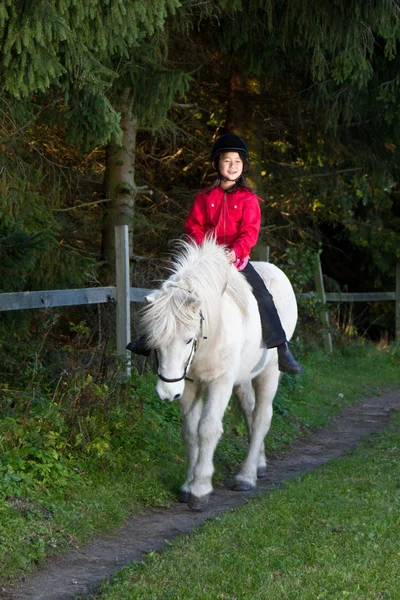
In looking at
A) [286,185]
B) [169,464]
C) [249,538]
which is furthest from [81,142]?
[286,185]

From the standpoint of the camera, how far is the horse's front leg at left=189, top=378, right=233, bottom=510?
6.05 m

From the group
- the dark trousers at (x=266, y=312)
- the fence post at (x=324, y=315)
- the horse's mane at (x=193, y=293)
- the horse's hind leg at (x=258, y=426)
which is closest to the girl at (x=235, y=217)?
the dark trousers at (x=266, y=312)

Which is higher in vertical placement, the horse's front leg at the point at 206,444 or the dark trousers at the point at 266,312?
the dark trousers at the point at 266,312

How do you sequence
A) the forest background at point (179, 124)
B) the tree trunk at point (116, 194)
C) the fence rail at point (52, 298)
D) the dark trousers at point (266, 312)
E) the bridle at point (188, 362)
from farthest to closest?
the tree trunk at point (116, 194) < the dark trousers at point (266, 312) < the fence rail at point (52, 298) < the forest background at point (179, 124) < the bridle at point (188, 362)

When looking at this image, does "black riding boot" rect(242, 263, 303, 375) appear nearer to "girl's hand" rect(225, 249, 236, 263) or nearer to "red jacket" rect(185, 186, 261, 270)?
"red jacket" rect(185, 186, 261, 270)

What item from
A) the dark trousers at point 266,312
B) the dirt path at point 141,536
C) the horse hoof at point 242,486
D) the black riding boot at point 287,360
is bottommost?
the dirt path at point 141,536

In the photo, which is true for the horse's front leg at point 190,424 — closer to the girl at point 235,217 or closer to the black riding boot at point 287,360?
the girl at point 235,217

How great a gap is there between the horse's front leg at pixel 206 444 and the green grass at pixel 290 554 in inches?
15.8

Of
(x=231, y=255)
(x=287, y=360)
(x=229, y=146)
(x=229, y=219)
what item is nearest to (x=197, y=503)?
(x=287, y=360)

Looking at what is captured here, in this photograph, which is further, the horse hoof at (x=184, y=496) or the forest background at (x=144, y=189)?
the horse hoof at (x=184, y=496)

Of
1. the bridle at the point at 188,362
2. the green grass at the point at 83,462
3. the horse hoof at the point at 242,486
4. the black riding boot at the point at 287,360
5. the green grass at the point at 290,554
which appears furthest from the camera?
the black riding boot at the point at 287,360

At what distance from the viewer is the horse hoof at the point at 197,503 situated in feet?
19.8

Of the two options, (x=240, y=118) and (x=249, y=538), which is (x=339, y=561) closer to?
(x=249, y=538)

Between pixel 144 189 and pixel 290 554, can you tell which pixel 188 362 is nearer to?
pixel 290 554
